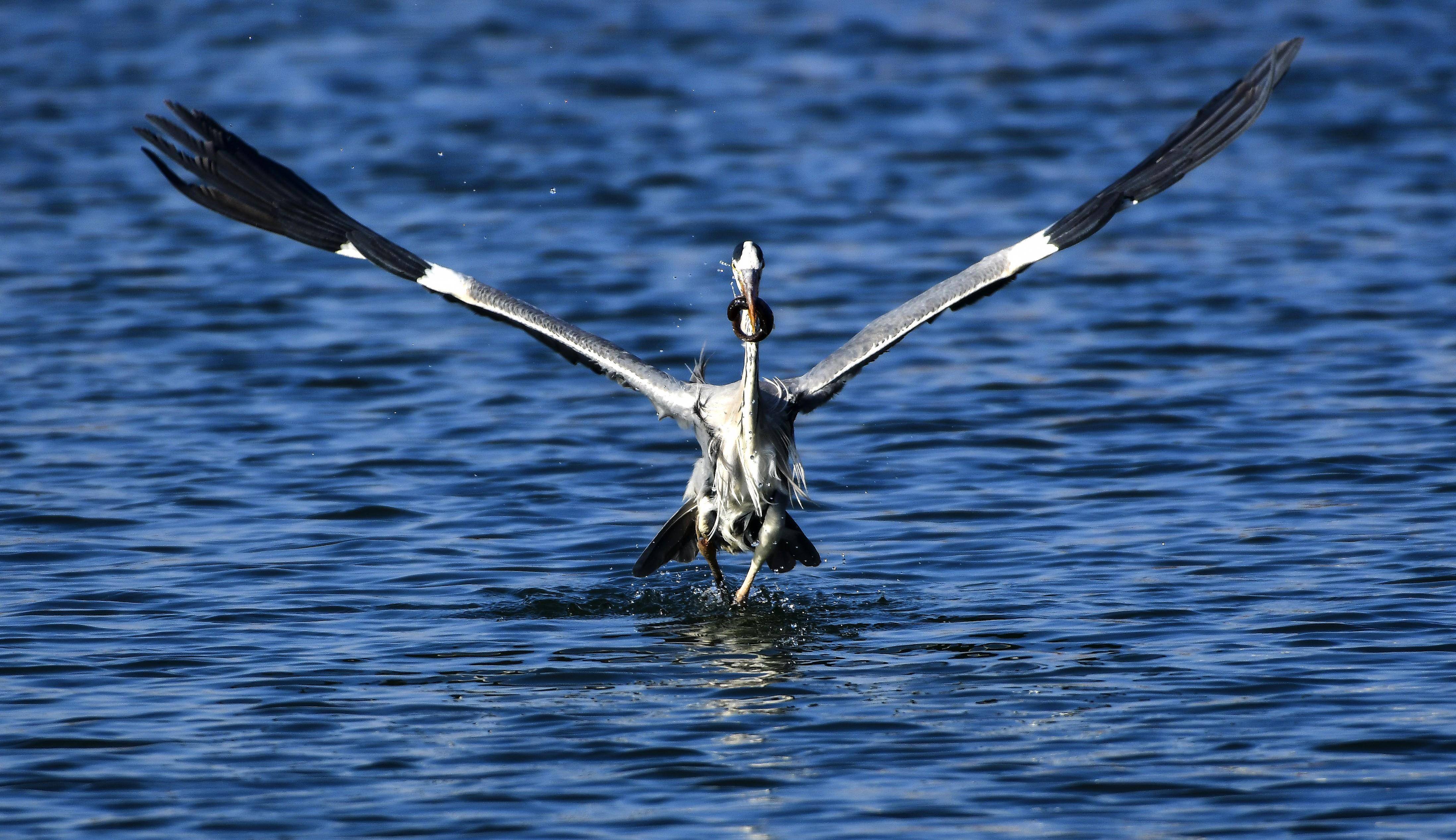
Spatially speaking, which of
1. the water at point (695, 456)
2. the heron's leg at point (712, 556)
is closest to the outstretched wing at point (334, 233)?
the heron's leg at point (712, 556)

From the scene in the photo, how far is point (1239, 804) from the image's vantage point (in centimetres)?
813

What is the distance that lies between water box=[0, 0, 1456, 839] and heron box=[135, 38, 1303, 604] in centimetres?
52

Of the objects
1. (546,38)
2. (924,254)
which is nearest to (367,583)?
(924,254)

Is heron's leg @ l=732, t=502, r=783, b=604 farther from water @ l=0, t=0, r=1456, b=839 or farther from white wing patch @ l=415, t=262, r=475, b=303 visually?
white wing patch @ l=415, t=262, r=475, b=303

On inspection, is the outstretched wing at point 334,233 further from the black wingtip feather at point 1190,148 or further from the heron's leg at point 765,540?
the black wingtip feather at point 1190,148

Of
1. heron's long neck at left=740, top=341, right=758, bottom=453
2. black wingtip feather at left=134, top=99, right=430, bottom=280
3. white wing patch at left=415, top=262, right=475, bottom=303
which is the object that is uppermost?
black wingtip feather at left=134, top=99, right=430, bottom=280

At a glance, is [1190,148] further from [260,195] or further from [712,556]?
[260,195]

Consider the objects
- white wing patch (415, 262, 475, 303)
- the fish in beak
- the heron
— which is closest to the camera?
the fish in beak

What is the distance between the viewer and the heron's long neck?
35.3ft

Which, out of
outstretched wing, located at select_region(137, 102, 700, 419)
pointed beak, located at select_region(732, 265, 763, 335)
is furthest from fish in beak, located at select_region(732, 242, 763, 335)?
outstretched wing, located at select_region(137, 102, 700, 419)

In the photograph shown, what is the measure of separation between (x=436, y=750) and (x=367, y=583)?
9.21 ft

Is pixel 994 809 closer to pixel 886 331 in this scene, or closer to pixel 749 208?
pixel 886 331

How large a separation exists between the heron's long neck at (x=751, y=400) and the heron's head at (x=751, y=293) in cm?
7

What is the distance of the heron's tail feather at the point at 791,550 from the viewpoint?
1138cm
